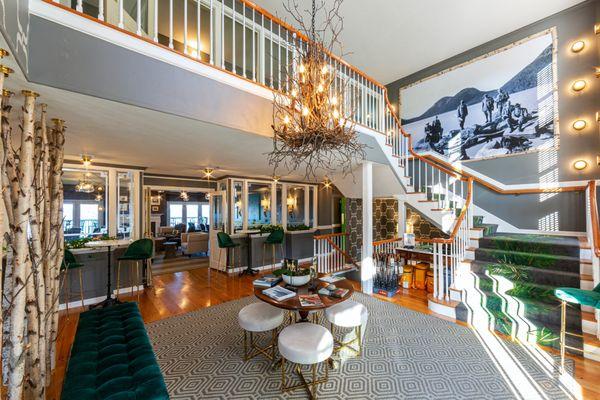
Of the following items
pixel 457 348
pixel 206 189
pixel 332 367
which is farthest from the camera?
pixel 206 189

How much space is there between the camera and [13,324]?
1464mm

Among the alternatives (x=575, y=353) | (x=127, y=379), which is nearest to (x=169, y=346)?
(x=127, y=379)

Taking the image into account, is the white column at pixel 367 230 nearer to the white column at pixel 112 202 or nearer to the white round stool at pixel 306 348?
the white round stool at pixel 306 348

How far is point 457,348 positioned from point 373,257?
235 cm

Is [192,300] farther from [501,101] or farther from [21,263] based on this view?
[501,101]

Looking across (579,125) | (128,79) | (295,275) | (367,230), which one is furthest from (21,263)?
(579,125)

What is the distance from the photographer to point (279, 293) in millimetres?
2523

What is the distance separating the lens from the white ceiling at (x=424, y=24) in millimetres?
4539

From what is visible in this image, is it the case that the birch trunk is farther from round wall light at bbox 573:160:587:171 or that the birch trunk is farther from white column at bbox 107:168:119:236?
round wall light at bbox 573:160:587:171

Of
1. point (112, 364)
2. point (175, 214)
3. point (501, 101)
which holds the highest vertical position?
point (501, 101)

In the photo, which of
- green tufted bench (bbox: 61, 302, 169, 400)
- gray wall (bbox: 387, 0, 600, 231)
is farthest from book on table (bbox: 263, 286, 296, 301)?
gray wall (bbox: 387, 0, 600, 231)

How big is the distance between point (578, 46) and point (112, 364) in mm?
7573

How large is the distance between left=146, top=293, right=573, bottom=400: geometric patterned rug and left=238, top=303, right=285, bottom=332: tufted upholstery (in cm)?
45

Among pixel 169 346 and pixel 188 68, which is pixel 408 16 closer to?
pixel 188 68
